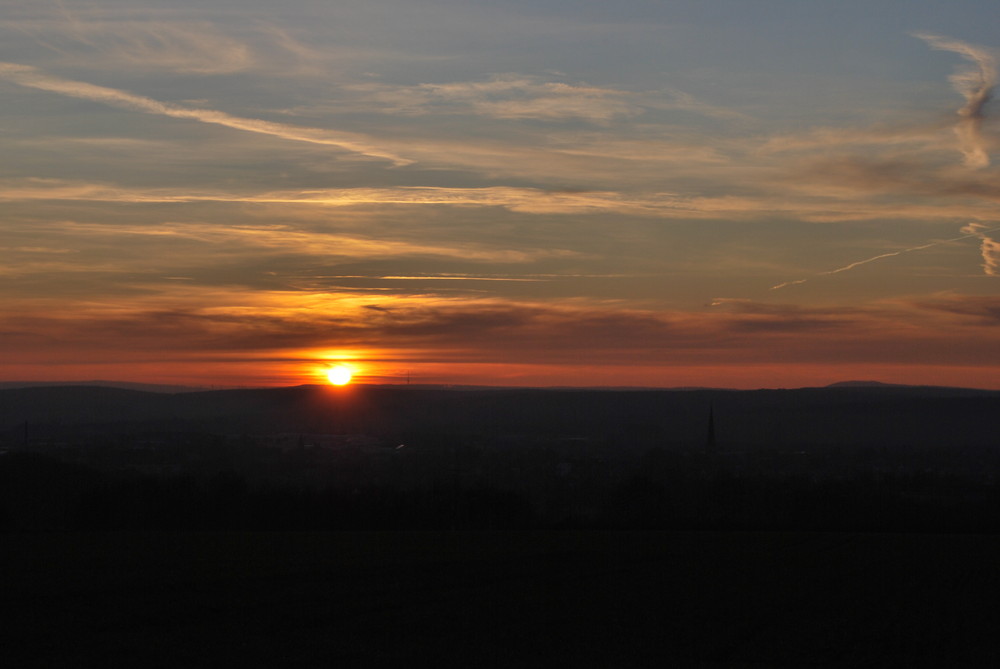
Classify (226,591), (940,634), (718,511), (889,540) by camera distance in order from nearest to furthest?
(940,634) → (226,591) → (889,540) → (718,511)

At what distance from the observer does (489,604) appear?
29.1 m

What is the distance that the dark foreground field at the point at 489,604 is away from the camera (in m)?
21.9

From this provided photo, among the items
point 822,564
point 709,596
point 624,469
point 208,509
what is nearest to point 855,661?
point 709,596

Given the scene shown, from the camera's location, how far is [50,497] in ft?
248

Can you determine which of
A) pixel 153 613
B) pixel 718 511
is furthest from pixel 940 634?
pixel 718 511

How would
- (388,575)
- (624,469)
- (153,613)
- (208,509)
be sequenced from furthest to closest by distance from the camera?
(624,469), (208,509), (388,575), (153,613)

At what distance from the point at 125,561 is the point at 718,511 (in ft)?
→ 172

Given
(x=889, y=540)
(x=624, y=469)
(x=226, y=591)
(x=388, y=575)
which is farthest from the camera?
(x=624, y=469)

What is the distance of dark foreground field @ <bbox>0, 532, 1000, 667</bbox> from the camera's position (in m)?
21.9

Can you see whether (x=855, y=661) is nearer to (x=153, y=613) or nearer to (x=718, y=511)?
(x=153, y=613)

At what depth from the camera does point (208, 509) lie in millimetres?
74188

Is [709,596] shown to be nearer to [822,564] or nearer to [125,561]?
[822,564]

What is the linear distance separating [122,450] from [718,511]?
3629 inches

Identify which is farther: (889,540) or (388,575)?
(889,540)
